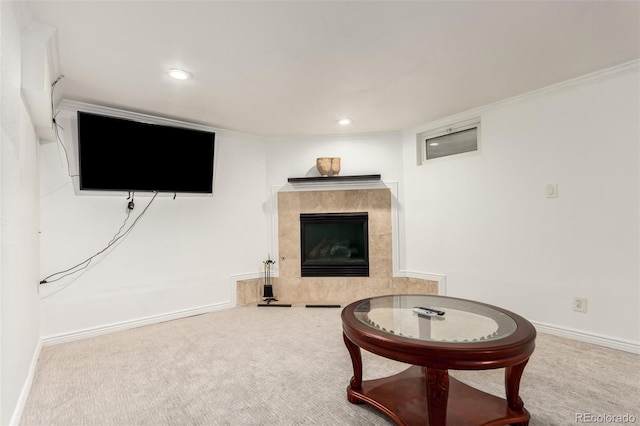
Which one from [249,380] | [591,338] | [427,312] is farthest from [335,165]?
[591,338]

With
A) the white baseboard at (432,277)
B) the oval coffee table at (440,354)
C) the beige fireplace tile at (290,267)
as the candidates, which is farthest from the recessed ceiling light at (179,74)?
the white baseboard at (432,277)

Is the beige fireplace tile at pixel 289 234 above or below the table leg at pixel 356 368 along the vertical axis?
above

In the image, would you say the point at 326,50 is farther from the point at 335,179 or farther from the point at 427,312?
the point at 335,179

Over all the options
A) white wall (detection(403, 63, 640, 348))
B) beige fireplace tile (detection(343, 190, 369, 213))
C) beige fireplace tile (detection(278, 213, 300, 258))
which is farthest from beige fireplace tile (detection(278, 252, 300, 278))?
white wall (detection(403, 63, 640, 348))

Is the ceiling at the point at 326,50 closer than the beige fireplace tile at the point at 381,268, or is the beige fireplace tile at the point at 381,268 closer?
the ceiling at the point at 326,50

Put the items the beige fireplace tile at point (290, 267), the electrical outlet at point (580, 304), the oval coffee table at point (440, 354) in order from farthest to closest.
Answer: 1. the beige fireplace tile at point (290, 267)
2. the electrical outlet at point (580, 304)
3. the oval coffee table at point (440, 354)

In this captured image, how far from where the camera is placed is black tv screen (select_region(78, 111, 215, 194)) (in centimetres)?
298

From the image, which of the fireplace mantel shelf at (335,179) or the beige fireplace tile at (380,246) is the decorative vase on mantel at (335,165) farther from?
the beige fireplace tile at (380,246)

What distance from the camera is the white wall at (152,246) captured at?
2893mm

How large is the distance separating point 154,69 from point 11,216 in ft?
4.42

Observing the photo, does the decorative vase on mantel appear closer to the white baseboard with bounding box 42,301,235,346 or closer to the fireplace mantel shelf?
the fireplace mantel shelf

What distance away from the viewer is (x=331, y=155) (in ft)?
13.9

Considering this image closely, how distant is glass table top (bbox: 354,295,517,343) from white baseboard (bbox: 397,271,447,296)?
1.54 meters

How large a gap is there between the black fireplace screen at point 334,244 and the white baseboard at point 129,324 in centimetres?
113
